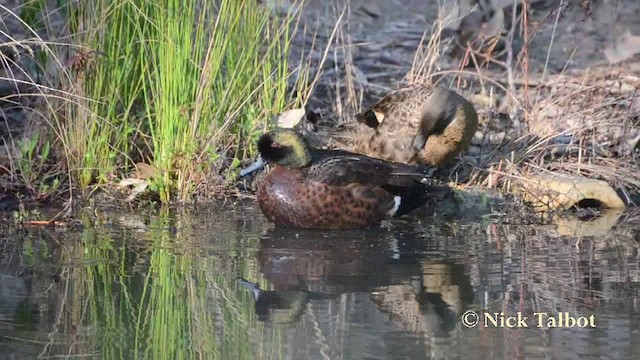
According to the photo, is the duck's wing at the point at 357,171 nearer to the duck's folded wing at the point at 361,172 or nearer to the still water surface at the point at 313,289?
the duck's folded wing at the point at 361,172

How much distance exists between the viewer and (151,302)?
458 centimetres

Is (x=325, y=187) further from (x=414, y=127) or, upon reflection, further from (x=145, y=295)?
(x=145, y=295)

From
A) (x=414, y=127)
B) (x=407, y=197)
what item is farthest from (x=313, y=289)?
(x=414, y=127)

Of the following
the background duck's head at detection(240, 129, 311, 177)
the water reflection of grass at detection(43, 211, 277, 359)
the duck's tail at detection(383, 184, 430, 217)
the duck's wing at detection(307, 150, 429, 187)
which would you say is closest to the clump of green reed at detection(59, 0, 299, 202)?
the background duck's head at detection(240, 129, 311, 177)

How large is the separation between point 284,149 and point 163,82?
0.85 m

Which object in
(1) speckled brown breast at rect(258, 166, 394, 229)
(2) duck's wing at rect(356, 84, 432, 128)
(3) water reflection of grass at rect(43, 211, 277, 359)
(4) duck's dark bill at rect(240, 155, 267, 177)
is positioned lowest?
(3) water reflection of grass at rect(43, 211, 277, 359)

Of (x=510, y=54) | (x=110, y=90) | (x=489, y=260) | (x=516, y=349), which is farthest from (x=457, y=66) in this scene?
(x=516, y=349)

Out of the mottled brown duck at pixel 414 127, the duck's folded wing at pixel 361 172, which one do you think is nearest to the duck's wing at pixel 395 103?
the mottled brown duck at pixel 414 127

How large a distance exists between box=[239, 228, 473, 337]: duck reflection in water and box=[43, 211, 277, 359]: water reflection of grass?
143mm

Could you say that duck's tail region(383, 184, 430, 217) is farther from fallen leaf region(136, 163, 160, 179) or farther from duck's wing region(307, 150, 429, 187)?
fallen leaf region(136, 163, 160, 179)

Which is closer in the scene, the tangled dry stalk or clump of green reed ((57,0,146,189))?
clump of green reed ((57,0,146,189))

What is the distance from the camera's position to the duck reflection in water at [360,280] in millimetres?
4457

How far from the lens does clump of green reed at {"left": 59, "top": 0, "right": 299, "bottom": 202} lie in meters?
6.60

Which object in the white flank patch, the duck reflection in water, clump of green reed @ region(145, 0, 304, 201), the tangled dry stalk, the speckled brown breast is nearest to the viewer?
the duck reflection in water
